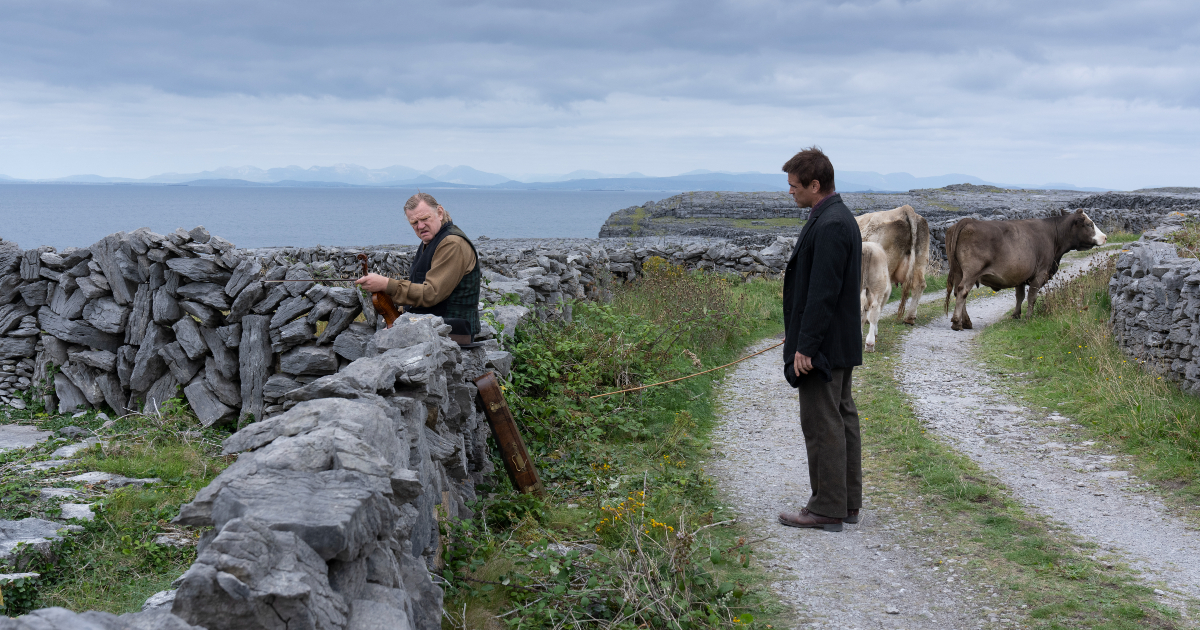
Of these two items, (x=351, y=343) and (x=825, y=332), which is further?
(x=351, y=343)

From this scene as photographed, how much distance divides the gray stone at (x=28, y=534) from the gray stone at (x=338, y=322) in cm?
286

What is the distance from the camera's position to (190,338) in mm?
8117

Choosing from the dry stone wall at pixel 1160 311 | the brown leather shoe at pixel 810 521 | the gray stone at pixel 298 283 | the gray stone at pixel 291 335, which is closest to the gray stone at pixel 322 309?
the gray stone at pixel 291 335

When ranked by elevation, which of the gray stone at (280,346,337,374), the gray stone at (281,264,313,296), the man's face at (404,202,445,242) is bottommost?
the gray stone at (280,346,337,374)

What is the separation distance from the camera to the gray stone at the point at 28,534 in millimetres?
4547

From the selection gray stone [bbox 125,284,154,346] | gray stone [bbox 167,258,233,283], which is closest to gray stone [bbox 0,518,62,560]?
gray stone [bbox 167,258,233,283]

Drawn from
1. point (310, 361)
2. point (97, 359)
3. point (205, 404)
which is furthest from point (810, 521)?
point (97, 359)

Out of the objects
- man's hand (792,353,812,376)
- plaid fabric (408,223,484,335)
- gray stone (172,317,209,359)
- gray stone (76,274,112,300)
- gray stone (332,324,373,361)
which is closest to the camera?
man's hand (792,353,812,376)

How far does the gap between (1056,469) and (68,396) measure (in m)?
10.4

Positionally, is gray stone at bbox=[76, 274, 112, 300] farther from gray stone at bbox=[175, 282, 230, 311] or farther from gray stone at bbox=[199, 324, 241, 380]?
gray stone at bbox=[199, 324, 241, 380]

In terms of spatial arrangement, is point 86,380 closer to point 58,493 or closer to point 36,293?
point 36,293

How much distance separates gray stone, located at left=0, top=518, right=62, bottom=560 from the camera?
14.9 feet

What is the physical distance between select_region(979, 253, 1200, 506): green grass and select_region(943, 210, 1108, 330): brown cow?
20.9 inches

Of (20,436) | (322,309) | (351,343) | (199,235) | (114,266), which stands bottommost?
(20,436)
